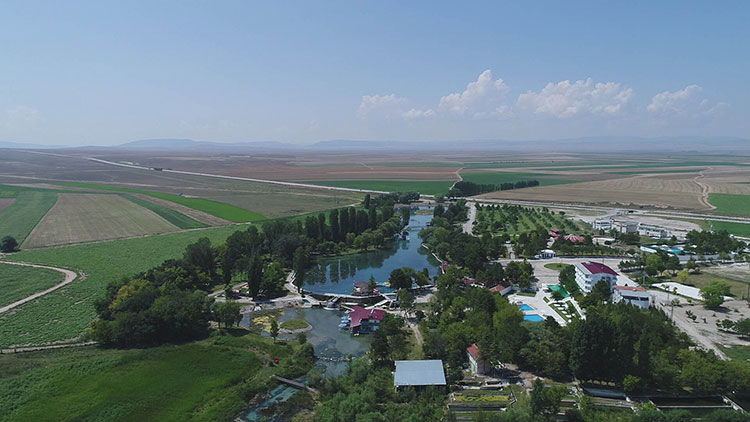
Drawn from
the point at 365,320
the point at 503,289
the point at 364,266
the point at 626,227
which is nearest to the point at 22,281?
the point at 365,320

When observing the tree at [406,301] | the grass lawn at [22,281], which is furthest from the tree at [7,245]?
the tree at [406,301]

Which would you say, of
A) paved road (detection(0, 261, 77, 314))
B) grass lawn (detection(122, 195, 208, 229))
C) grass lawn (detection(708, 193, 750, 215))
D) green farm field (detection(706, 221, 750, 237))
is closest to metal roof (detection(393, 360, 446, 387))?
paved road (detection(0, 261, 77, 314))

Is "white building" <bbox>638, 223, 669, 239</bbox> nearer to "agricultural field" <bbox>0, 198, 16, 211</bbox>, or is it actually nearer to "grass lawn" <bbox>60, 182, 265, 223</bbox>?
"grass lawn" <bbox>60, 182, 265, 223</bbox>

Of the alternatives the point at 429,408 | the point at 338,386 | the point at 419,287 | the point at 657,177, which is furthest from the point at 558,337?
the point at 657,177

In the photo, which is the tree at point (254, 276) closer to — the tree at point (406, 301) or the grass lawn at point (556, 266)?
the tree at point (406, 301)

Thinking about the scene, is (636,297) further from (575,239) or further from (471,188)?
(471,188)
